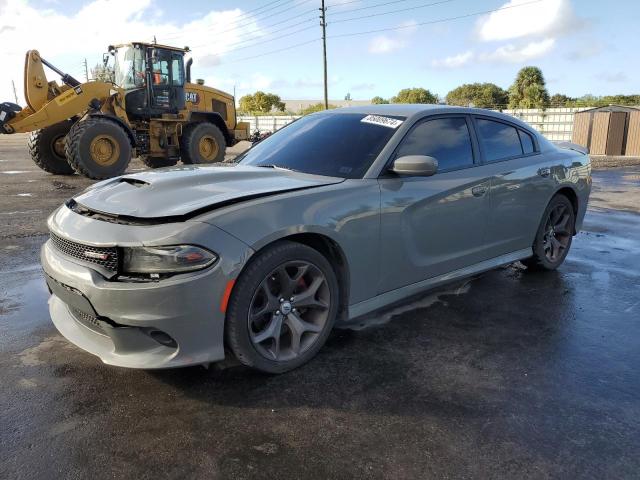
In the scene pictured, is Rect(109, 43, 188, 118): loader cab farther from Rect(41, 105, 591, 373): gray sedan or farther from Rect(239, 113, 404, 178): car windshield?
Rect(239, 113, 404, 178): car windshield

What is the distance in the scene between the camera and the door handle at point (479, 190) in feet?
12.8

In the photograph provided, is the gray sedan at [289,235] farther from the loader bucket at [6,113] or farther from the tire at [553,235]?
the loader bucket at [6,113]

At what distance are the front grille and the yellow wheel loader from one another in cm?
952

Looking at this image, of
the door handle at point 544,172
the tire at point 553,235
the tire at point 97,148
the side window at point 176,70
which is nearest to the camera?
the door handle at point 544,172

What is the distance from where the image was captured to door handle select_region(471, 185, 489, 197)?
3.89 m

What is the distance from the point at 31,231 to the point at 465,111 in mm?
5506

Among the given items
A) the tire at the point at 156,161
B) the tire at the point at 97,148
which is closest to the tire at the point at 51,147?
the tire at the point at 97,148

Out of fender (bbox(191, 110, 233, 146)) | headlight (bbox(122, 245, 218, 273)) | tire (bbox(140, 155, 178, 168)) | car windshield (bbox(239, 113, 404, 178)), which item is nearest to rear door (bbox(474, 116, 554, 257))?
car windshield (bbox(239, 113, 404, 178))

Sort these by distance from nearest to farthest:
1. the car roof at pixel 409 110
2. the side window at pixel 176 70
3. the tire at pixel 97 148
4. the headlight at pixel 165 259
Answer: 1. the headlight at pixel 165 259
2. the car roof at pixel 409 110
3. the tire at pixel 97 148
4. the side window at pixel 176 70

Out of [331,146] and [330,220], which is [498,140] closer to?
[331,146]

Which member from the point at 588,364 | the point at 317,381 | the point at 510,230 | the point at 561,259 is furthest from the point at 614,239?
the point at 317,381

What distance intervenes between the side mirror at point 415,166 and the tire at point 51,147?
39.8ft

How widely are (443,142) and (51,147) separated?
476 inches

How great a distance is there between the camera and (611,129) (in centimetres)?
2291
